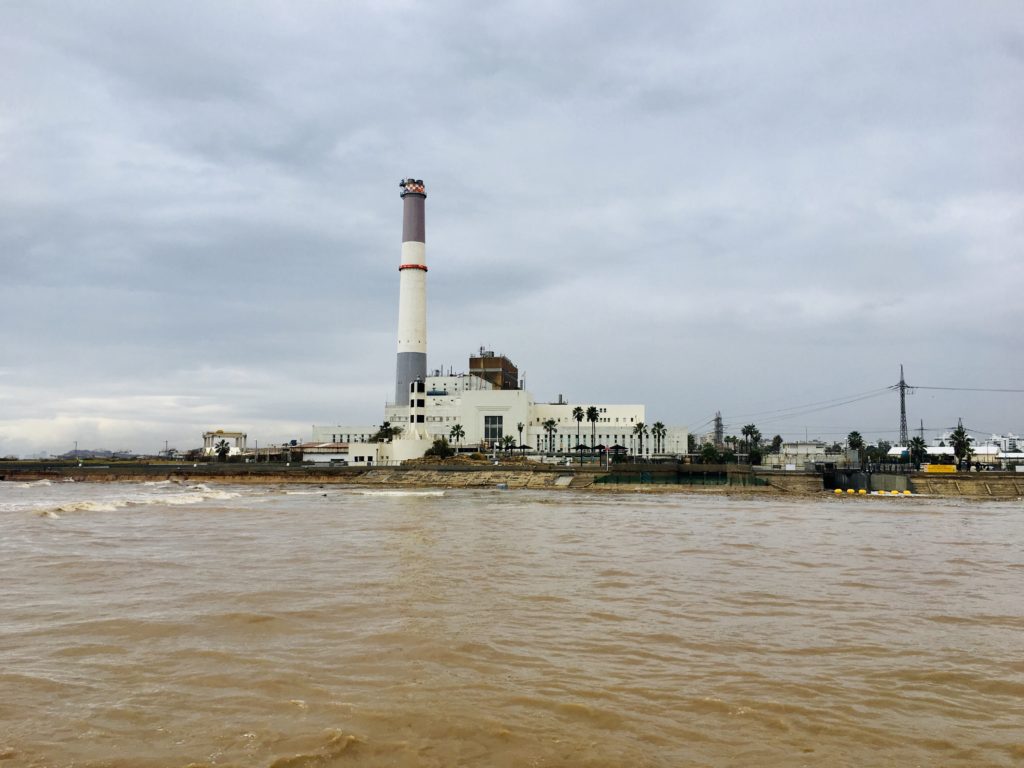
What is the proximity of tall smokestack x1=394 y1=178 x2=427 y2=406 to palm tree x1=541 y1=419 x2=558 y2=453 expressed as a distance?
80.7ft

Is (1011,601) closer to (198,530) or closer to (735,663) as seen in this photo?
(735,663)

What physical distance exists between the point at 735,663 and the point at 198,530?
21.1 m

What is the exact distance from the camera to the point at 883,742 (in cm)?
605

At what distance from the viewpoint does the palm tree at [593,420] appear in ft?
361

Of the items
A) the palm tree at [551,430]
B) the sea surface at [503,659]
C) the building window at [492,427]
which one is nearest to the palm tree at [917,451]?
the palm tree at [551,430]

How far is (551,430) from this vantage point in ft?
378

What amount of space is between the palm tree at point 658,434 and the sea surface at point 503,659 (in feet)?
329

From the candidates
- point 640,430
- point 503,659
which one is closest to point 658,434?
point 640,430

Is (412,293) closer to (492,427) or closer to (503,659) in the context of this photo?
(492,427)

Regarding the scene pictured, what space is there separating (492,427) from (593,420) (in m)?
15.8

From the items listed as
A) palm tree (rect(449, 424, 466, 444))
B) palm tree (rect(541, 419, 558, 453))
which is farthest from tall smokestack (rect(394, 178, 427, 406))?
palm tree (rect(541, 419, 558, 453))

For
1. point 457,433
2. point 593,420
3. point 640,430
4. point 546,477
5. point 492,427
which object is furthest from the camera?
point 640,430

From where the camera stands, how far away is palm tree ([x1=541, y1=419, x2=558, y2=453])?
11359cm

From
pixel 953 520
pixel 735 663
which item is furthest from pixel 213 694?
pixel 953 520
